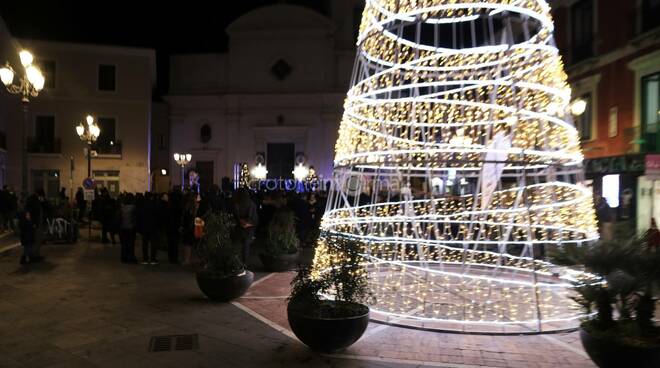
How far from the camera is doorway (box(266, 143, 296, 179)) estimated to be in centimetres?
3531

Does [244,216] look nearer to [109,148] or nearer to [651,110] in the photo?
[651,110]

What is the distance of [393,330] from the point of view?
6.86 metres

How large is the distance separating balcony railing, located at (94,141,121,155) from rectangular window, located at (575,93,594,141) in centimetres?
2589

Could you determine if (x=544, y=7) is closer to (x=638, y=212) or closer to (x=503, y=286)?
(x=503, y=286)

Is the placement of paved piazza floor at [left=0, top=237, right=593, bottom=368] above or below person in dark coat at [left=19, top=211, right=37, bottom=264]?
below

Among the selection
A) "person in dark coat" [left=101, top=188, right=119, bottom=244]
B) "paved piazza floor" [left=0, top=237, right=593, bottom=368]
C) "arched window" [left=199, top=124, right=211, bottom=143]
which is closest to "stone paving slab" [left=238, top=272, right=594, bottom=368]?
"paved piazza floor" [left=0, top=237, right=593, bottom=368]

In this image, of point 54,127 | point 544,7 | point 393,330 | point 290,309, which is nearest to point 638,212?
point 544,7

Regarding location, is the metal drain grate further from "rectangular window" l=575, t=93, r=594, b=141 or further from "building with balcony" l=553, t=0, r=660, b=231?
"rectangular window" l=575, t=93, r=594, b=141

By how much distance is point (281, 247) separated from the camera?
11.5 meters

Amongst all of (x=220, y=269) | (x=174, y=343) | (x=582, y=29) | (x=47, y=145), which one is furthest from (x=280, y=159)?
(x=174, y=343)

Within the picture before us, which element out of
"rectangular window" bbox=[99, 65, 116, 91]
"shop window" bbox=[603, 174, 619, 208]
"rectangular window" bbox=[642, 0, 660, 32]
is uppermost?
"rectangular window" bbox=[99, 65, 116, 91]

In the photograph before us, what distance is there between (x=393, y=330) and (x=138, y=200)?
26.1 feet

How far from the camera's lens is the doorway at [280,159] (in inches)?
1390

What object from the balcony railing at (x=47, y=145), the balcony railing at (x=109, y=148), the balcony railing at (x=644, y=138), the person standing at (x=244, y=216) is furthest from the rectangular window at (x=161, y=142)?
the balcony railing at (x=644, y=138)
